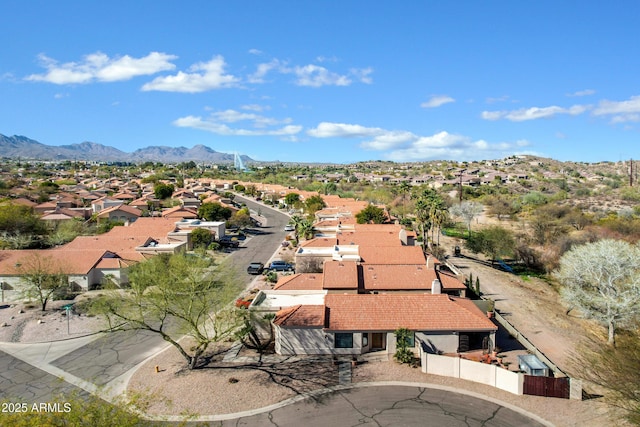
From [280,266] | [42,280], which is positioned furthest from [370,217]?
[42,280]

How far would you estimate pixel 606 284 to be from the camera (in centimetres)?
3381

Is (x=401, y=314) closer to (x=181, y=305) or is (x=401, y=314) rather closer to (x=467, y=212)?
(x=181, y=305)

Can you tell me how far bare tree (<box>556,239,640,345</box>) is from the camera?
1244 inches

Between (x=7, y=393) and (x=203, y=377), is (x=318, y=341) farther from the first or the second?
(x=7, y=393)

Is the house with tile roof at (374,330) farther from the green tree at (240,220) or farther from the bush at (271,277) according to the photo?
the green tree at (240,220)

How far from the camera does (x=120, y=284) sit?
1718 inches

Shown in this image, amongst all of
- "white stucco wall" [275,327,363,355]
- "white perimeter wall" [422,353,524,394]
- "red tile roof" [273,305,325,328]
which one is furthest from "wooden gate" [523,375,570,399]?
"red tile roof" [273,305,325,328]

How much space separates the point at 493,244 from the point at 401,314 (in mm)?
32444

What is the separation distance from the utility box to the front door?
27.8ft

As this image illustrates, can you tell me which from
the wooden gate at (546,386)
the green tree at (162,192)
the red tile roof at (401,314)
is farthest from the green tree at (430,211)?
the green tree at (162,192)

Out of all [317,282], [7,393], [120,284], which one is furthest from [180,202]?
[7,393]

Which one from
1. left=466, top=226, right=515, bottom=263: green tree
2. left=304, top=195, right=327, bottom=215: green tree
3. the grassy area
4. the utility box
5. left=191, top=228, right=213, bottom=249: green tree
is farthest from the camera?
left=304, top=195, right=327, bottom=215: green tree

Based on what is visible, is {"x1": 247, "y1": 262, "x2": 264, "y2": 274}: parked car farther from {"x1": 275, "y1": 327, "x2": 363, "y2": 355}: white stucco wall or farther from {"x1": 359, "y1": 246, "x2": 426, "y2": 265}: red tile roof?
{"x1": 275, "y1": 327, "x2": 363, "y2": 355}: white stucco wall

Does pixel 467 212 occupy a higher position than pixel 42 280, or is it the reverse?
pixel 467 212
